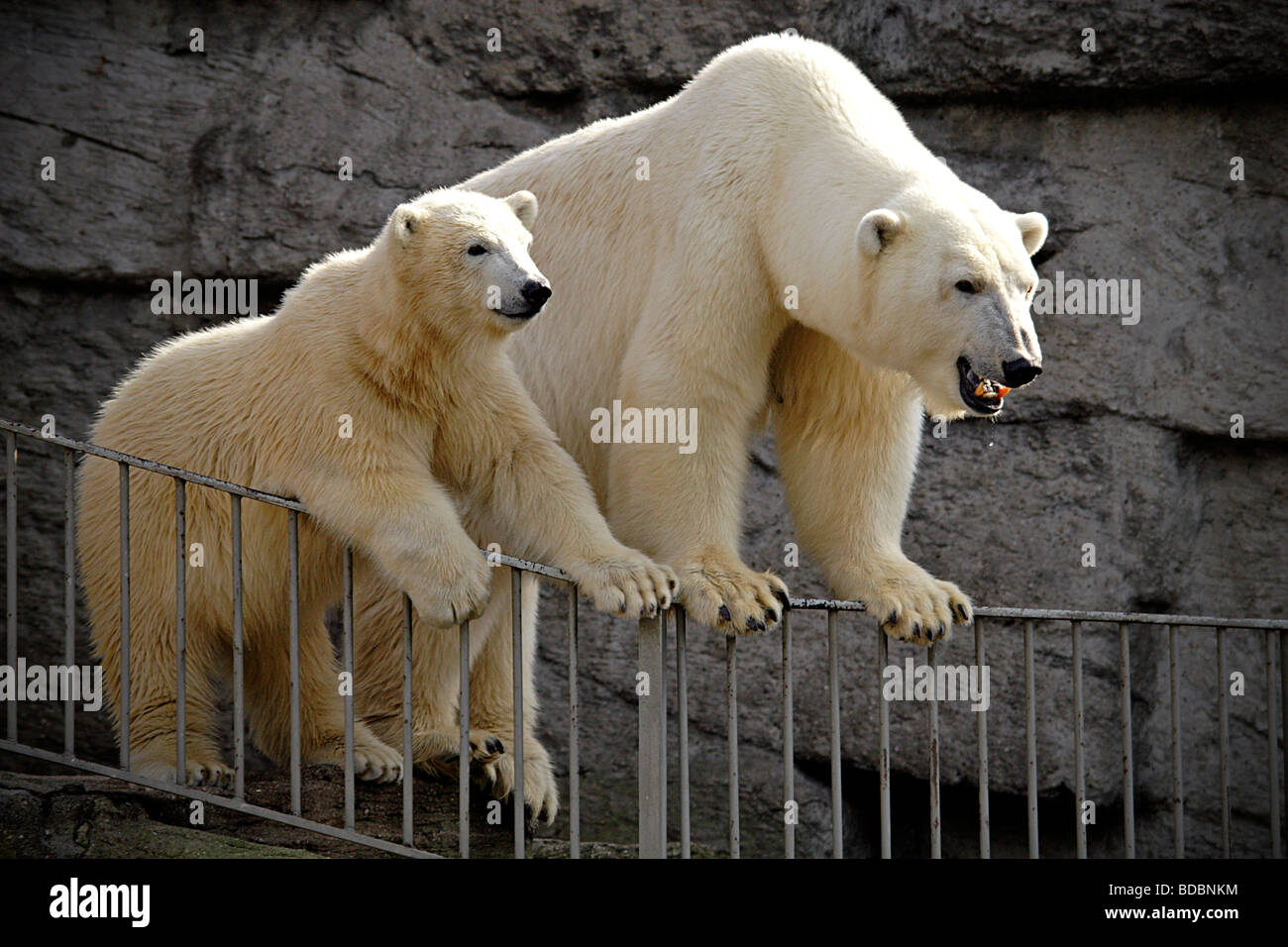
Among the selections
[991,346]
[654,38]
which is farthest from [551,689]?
[991,346]

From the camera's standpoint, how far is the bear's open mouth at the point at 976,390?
3936mm

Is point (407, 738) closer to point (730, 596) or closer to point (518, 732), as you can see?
point (518, 732)

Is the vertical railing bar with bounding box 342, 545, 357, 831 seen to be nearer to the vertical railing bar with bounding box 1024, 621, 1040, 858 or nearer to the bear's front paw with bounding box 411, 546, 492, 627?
the bear's front paw with bounding box 411, 546, 492, 627

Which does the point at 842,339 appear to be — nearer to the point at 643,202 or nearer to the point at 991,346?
the point at 991,346

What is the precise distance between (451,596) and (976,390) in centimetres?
146

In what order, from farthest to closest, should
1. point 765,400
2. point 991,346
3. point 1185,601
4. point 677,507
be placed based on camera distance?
1. point 1185,601
2. point 765,400
3. point 677,507
4. point 991,346

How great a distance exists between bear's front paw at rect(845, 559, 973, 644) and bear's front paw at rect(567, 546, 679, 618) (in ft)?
2.05

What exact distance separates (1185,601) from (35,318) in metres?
5.34

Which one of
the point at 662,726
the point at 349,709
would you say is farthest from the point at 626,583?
the point at 349,709

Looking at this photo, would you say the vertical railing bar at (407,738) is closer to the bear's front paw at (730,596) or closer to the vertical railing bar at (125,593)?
the vertical railing bar at (125,593)

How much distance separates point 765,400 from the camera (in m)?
4.68

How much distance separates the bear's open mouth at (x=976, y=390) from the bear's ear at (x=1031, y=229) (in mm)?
584

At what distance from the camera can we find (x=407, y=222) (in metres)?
3.99

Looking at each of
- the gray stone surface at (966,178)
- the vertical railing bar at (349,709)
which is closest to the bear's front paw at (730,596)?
the vertical railing bar at (349,709)
